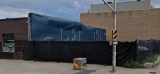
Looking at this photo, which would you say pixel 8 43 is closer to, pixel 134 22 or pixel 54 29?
pixel 54 29

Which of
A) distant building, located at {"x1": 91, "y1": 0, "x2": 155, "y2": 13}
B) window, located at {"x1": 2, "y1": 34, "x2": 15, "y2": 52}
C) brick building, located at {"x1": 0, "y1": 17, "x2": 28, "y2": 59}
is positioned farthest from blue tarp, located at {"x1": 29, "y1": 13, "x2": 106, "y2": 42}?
distant building, located at {"x1": 91, "y1": 0, "x2": 155, "y2": 13}

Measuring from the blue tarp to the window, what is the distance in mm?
2566

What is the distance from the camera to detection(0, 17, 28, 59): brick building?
2050 cm

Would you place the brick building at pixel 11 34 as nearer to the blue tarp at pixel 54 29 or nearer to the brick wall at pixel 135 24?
the blue tarp at pixel 54 29

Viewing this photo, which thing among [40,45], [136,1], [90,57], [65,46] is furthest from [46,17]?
[136,1]

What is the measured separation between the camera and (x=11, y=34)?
21594 mm

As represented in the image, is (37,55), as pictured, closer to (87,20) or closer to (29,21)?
(29,21)

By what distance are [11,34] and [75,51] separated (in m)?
8.12

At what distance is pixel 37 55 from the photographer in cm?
1911

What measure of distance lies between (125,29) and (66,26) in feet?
67.4

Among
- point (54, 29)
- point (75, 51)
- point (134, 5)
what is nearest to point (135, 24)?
point (134, 5)

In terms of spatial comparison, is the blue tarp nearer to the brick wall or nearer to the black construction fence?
the black construction fence

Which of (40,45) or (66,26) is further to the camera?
(66,26)

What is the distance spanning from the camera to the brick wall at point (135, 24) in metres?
39.7
